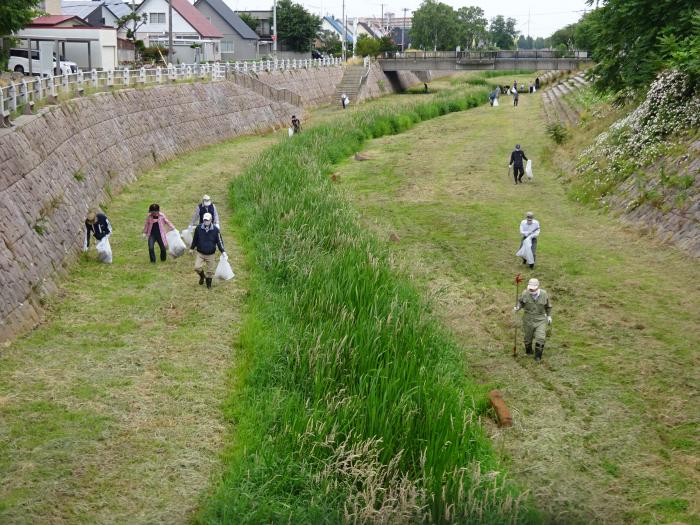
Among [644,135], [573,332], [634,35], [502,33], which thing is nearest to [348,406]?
[573,332]

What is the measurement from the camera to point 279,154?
28406 millimetres

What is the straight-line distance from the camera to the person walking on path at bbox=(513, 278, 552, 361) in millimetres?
12695

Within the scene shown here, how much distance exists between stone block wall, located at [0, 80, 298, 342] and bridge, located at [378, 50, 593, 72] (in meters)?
39.6

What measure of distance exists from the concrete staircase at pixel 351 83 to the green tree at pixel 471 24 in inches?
1954

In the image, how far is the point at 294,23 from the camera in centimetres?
8512

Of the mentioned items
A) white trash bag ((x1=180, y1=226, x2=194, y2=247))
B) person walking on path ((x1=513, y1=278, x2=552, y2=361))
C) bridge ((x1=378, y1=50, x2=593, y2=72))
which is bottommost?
person walking on path ((x1=513, y1=278, x2=552, y2=361))

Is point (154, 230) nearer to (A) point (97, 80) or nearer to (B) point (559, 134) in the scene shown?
(A) point (97, 80)

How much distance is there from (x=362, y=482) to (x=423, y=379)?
244 cm

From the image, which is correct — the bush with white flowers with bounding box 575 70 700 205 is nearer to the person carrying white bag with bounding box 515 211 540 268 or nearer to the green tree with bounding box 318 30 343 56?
the person carrying white bag with bounding box 515 211 540 268

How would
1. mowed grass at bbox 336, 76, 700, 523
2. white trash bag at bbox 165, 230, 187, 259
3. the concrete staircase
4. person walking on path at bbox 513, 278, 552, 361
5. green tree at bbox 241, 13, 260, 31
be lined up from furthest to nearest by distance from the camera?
1. green tree at bbox 241, 13, 260, 31
2. the concrete staircase
3. white trash bag at bbox 165, 230, 187, 259
4. person walking on path at bbox 513, 278, 552, 361
5. mowed grass at bbox 336, 76, 700, 523

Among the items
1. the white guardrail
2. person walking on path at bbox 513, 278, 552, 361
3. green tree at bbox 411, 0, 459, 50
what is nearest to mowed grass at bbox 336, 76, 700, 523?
person walking on path at bbox 513, 278, 552, 361

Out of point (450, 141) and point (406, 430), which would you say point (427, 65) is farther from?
point (406, 430)

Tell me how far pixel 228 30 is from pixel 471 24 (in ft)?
176

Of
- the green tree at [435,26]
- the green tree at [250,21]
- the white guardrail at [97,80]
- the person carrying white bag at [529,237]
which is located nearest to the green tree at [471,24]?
the green tree at [435,26]
